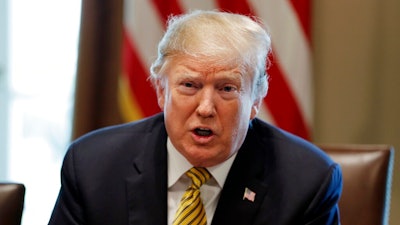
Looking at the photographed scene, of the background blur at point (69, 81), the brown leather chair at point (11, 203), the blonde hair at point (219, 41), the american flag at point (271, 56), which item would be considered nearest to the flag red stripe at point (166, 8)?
the american flag at point (271, 56)

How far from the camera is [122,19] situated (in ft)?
10.3

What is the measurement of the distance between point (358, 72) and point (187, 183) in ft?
5.17

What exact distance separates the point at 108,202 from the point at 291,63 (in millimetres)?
1464

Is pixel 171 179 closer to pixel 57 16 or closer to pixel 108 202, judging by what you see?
pixel 108 202

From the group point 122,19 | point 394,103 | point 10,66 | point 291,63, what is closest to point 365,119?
point 394,103

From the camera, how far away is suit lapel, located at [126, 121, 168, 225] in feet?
6.07

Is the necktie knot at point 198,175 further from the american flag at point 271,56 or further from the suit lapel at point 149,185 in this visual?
the american flag at point 271,56

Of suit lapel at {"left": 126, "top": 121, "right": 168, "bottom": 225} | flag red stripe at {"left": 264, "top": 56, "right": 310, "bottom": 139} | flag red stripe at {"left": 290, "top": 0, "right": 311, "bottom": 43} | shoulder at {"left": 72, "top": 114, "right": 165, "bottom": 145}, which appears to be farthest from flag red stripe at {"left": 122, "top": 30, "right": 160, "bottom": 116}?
suit lapel at {"left": 126, "top": 121, "right": 168, "bottom": 225}

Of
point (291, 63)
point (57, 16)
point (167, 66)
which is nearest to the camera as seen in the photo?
point (167, 66)

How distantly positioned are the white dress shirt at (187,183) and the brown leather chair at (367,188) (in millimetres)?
534

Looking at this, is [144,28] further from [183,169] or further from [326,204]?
[326,204]

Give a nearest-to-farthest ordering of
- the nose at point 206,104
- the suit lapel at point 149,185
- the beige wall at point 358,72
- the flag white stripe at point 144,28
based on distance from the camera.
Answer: the nose at point 206,104
the suit lapel at point 149,185
the flag white stripe at point 144,28
the beige wall at point 358,72

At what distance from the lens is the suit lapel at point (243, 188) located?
1858 millimetres

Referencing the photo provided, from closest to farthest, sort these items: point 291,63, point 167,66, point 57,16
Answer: point 167,66 < point 291,63 < point 57,16
